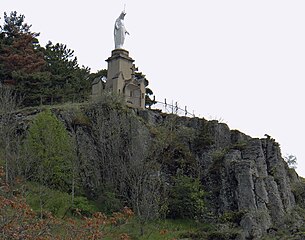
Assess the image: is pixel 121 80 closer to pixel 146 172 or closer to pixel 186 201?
pixel 146 172

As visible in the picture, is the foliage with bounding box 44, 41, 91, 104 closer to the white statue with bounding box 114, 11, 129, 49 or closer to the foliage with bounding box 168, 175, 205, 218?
the white statue with bounding box 114, 11, 129, 49

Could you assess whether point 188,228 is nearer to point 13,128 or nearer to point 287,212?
point 287,212

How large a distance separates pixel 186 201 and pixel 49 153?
723cm

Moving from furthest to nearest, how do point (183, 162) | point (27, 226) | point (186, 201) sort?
point (183, 162) → point (186, 201) → point (27, 226)

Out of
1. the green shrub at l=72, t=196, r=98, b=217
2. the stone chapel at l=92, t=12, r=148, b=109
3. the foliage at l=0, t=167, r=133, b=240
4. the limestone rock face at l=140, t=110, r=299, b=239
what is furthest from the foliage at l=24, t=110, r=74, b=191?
the limestone rock face at l=140, t=110, r=299, b=239

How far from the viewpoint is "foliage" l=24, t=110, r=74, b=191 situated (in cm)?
2425

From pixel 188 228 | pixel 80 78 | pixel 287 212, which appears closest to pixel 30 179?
pixel 188 228

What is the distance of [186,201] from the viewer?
88.3ft

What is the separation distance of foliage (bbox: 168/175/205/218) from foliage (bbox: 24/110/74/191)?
5323 mm

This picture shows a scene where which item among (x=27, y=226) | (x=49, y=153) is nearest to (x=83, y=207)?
(x=49, y=153)

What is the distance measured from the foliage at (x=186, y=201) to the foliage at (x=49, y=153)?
5.32 metres

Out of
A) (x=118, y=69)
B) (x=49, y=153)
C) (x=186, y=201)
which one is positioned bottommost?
(x=186, y=201)

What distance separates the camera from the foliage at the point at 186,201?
26.8 m

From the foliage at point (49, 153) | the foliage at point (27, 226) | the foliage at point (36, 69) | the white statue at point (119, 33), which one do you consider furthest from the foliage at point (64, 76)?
the foliage at point (27, 226)
